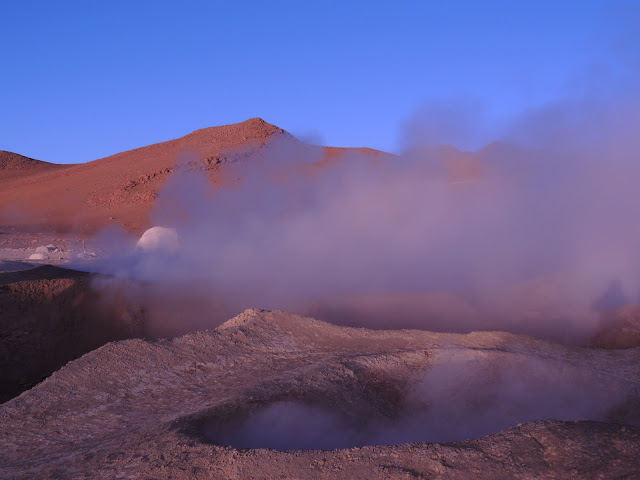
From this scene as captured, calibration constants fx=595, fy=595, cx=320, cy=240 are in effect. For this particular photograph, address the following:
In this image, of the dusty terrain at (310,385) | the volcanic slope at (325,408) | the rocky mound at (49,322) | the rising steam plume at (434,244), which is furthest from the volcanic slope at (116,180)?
the volcanic slope at (325,408)

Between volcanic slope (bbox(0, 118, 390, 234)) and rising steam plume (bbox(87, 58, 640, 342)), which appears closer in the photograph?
rising steam plume (bbox(87, 58, 640, 342))

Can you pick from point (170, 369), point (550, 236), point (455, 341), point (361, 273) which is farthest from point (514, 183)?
point (170, 369)

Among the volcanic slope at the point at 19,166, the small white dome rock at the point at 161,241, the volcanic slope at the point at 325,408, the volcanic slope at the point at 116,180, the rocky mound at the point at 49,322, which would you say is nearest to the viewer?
the volcanic slope at the point at 325,408

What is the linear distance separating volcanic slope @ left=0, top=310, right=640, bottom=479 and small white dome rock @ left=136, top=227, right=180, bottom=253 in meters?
5.38

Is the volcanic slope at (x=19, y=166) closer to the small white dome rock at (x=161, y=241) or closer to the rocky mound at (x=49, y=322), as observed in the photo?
the small white dome rock at (x=161, y=241)

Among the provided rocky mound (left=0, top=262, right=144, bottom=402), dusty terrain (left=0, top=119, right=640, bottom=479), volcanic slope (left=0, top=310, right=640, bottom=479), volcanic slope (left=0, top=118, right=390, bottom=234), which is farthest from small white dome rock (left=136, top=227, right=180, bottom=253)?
volcanic slope (left=0, top=118, right=390, bottom=234)

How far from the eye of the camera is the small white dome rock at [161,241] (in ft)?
36.2

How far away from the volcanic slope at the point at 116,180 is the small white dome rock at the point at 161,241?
7.87 meters

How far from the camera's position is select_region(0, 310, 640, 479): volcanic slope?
2.73 metres

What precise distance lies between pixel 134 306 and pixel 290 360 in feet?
11.3

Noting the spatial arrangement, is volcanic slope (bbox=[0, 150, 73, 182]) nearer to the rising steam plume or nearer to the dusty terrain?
the rising steam plume

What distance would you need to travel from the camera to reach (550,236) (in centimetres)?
927

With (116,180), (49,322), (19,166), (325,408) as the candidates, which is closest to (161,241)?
(49,322)

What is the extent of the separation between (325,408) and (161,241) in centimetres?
817
